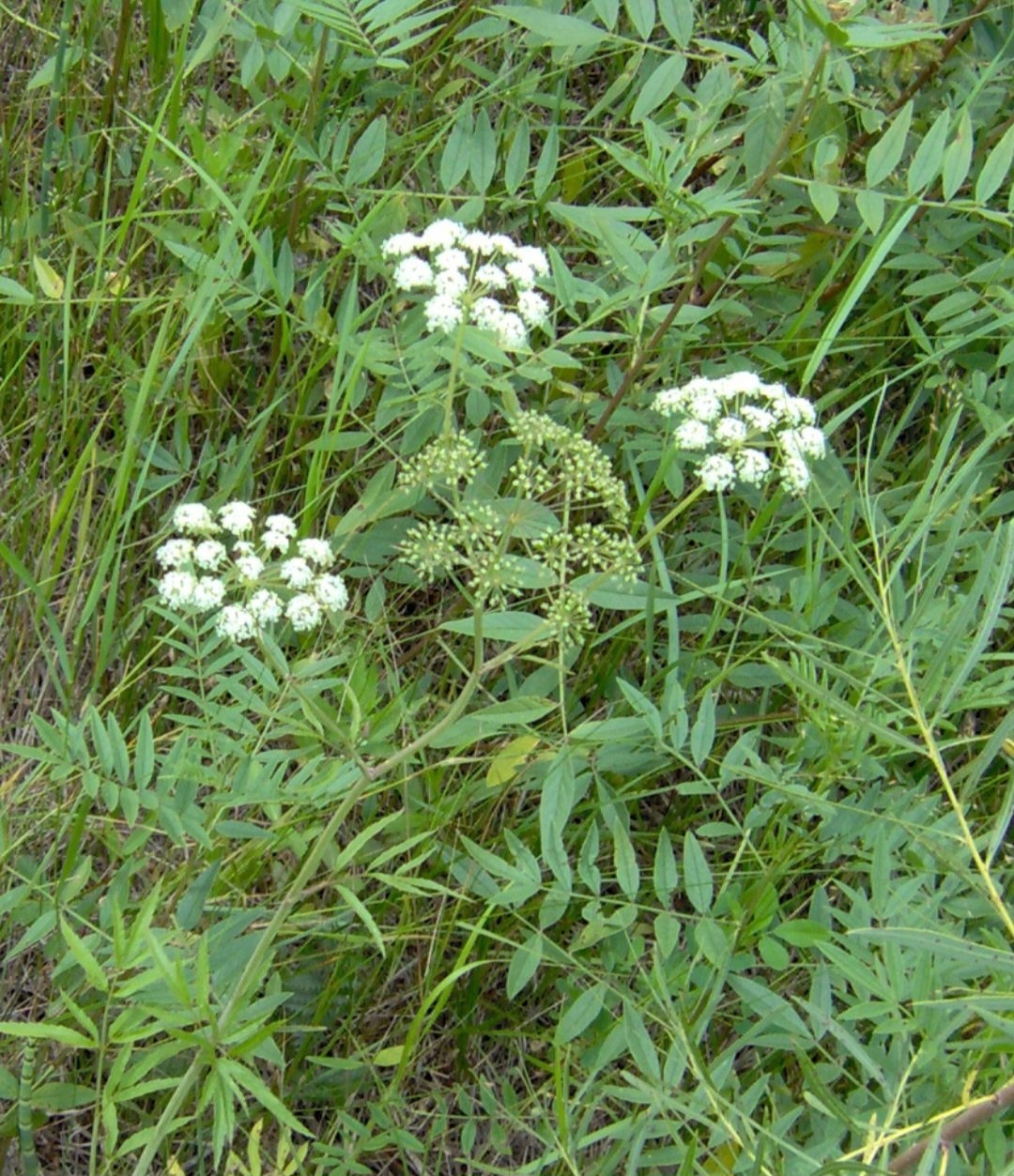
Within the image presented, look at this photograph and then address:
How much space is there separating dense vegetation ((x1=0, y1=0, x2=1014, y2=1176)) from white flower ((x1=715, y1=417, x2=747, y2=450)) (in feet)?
0.13

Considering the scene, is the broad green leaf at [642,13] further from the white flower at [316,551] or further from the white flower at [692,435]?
the white flower at [316,551]

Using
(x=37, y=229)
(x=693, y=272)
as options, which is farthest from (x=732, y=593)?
(x=37, y=229)

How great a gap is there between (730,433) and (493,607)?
23.5 inches

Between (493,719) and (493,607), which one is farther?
(493,607)

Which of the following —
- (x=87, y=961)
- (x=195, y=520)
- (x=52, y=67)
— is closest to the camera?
(x=87, y=961)

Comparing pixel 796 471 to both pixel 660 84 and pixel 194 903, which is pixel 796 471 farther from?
pixel 194 903

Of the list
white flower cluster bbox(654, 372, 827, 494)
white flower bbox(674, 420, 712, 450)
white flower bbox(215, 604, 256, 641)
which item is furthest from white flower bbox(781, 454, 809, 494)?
white flower bbox(215, 604, 256, 641)

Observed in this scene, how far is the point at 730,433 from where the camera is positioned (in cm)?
167

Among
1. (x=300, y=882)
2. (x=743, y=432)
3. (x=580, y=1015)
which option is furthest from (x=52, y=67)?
(x=580, y=1015)

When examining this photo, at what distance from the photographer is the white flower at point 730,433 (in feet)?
5.47

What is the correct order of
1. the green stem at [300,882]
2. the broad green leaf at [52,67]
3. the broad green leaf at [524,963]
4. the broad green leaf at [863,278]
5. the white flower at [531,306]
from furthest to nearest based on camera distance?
the broad green leaf at [52,67] → the broad green leaf at [863,278] → the broad green leaf at [524,963] → the white flower at [531,306] → the green stem at [300,882]

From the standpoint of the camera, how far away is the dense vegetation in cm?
170

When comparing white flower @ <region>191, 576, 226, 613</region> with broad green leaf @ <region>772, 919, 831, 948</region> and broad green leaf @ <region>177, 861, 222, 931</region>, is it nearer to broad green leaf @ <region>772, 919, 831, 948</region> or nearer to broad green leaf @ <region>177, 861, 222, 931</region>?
broad green leaf @ <region>177, 861, 222, 931</region>

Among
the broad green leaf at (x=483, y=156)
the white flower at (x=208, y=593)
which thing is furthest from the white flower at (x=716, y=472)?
the broad green leaf at (x=483, y=156)
